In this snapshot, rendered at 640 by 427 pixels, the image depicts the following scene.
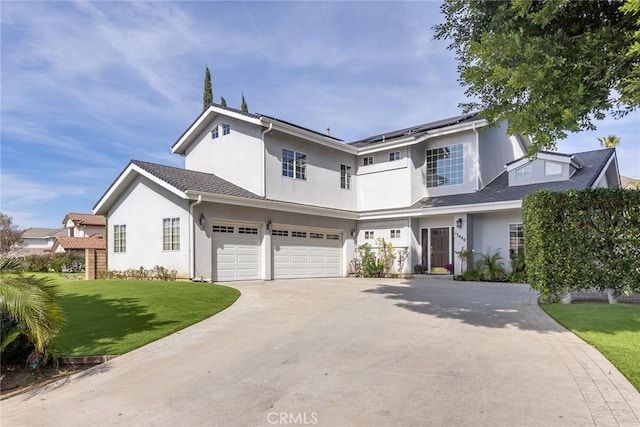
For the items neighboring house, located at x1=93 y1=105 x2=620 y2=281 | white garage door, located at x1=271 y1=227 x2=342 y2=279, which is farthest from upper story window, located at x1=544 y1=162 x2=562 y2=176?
white garage door, located at x1=271 y1=227 x2=342 y2=279

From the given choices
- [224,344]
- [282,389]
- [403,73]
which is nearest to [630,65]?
[282,389]

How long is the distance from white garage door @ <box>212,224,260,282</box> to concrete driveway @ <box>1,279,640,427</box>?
766 centimetres

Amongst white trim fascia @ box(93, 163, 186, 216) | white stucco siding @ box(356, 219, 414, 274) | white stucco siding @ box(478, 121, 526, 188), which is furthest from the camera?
white stucco siding @ box(356, 219, 414, 274)

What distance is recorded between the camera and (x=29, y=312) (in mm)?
4949

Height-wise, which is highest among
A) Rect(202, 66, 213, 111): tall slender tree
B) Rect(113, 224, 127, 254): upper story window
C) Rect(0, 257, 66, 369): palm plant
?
Rect(202, 66, 213, 111): tall slender tree

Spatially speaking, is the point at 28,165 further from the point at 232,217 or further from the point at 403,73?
the point at 403,73

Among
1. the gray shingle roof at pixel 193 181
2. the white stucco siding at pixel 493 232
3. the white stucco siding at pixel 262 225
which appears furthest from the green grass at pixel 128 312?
the white stucco siding at pixel 493 232

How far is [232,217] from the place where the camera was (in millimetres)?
15727

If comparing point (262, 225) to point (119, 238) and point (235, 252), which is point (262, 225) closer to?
point (235, 252)

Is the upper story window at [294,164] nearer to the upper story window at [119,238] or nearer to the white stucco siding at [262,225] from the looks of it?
the white stucco siding at [262,225]

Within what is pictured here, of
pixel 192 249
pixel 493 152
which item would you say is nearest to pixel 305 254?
pixel 192 249

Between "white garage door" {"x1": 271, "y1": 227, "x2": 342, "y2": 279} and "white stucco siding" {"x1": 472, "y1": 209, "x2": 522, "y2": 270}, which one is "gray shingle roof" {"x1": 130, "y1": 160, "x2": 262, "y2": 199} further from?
"white stucco siding" {"x1": 472, "y1": 209, "x2": 522, "y2": 270}

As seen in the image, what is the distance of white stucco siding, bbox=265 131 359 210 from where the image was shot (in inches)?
682

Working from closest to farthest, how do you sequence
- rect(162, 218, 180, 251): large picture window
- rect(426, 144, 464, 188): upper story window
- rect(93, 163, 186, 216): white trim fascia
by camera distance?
rect(93, 163, 186, 216): white trim fascia
rect(162, 218, 180, 251): large picture window
rect(426, 144, 464, 188): upper story window
